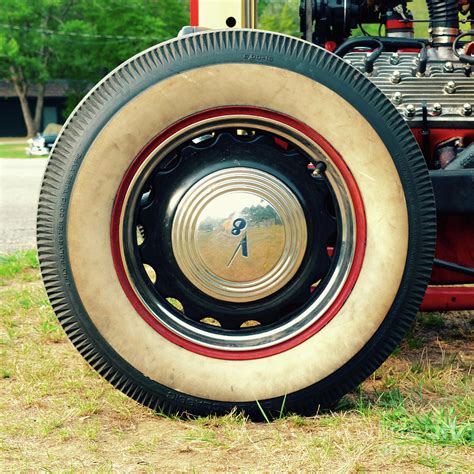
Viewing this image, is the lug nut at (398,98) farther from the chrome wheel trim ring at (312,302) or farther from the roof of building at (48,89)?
the roof of building at (48,89)

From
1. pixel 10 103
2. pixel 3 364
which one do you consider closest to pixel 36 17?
pixel 10 103

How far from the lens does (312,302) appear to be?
7.66ft

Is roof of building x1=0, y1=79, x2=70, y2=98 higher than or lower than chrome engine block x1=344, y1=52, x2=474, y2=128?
lower

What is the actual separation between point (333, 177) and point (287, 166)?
0.46ft

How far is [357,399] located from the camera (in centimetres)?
248

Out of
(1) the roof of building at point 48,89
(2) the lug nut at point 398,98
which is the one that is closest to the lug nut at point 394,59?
(2) the lug nut at point 398,98

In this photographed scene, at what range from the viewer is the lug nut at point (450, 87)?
2840 mm

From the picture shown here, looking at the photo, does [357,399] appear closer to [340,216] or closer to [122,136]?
[340,216]

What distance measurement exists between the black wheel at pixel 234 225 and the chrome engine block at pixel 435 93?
0.60 meters

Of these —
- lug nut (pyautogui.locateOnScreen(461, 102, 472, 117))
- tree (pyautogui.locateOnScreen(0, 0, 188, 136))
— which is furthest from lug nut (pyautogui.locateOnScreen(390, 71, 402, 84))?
tree (pyautogui.locateOnScreen(0, 0, 188, 136))

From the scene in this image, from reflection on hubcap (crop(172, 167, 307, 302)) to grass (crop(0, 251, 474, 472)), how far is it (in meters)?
0.39

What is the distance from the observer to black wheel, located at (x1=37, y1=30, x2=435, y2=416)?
2.25 metres

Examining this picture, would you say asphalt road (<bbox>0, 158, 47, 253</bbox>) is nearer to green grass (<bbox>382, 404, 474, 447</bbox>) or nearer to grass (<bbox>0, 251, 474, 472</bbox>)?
grass (<bbox>0, 251, 474, 472</bbox>)

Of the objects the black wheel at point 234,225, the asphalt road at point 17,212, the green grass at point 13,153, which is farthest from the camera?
the green grass at point 13,153
